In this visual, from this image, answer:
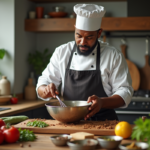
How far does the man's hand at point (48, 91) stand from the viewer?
6.36 ft

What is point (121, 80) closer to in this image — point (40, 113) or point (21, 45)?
point (40, 113)

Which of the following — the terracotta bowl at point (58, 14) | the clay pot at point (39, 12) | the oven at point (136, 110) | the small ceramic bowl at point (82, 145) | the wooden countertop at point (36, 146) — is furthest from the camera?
the clay pot at point (39, 12)

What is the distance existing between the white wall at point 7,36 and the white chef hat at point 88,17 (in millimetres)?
1534

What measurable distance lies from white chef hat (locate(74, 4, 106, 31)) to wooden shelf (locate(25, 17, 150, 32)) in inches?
55.4

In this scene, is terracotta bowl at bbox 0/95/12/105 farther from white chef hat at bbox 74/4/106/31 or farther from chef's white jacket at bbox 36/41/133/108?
white chef hat at bbox 74/4/106/31

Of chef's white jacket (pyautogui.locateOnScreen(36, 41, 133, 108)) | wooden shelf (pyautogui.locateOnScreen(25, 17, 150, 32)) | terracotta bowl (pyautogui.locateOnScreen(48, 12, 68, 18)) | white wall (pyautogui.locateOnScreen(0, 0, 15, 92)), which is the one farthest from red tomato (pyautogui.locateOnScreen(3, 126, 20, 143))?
terracotta bowl (pyautogui.locateOnScreen(48, 12, 68, 18))

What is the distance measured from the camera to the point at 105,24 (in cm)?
Answer: 350

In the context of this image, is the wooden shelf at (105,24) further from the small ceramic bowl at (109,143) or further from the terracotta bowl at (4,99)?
the small ceramic bowl at (109,143)

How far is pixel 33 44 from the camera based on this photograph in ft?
13.1

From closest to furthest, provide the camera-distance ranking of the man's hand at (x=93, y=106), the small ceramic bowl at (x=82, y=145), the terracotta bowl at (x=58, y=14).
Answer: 1. the small ceramic bowl at (x=82, y=145)
2. the man's hand at (x=93, y=106)
3. the terracotta bowl at (x=58, y=14)

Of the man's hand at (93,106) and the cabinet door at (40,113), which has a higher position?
the man's hand at (93,106)

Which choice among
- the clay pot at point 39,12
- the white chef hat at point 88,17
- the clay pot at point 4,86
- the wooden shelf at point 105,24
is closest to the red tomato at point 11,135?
the white chef hat at point 88,17

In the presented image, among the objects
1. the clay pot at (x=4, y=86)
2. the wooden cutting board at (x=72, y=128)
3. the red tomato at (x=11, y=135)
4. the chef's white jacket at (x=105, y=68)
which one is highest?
the chef's white jacket at (x=105, y=68)

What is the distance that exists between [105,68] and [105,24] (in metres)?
1.51
